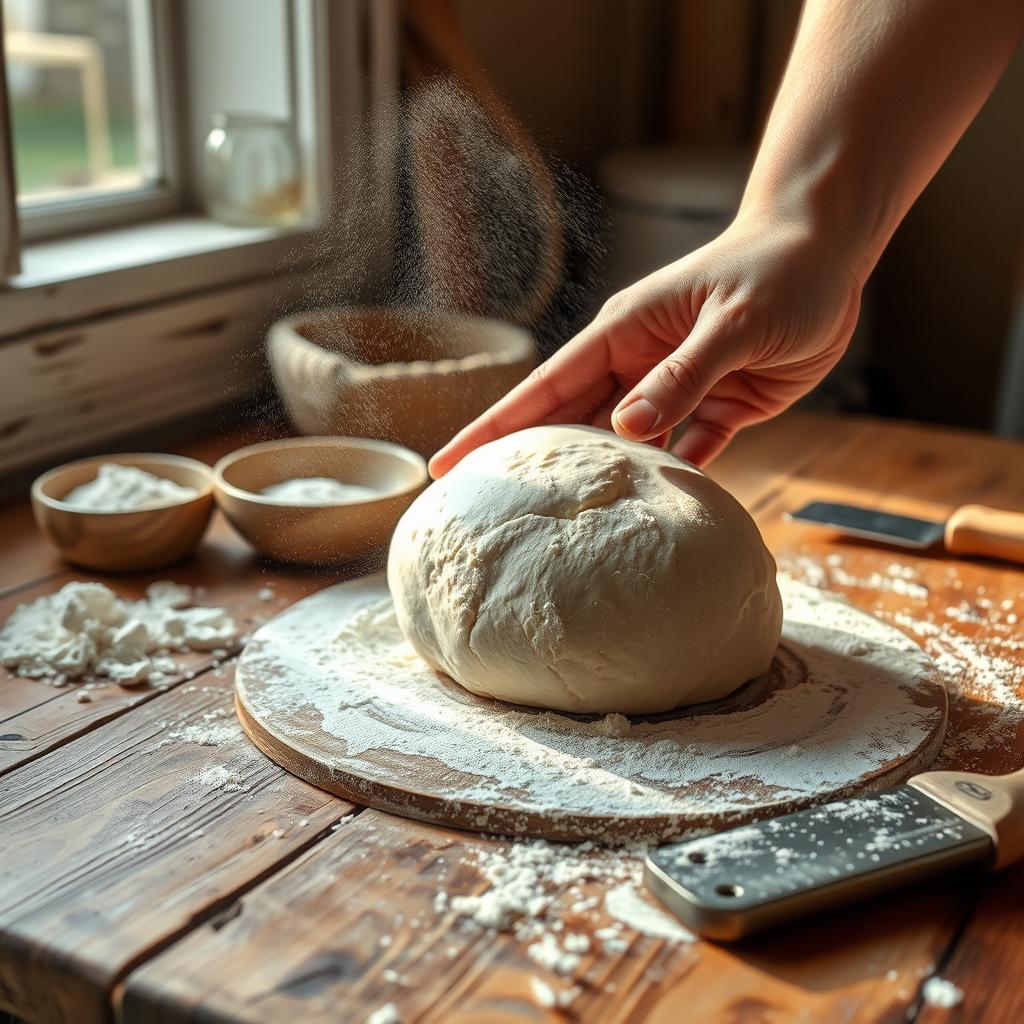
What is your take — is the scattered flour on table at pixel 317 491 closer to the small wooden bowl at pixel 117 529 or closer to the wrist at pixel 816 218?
the small wooden bowl at pixel 117 529

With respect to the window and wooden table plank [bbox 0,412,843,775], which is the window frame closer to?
the window

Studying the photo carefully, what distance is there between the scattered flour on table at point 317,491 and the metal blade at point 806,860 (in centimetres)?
63

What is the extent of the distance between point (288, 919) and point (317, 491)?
0.66 meters

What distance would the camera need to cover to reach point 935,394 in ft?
10.2

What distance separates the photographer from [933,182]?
2.92 m

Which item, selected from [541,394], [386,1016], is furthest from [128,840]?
[541,394]

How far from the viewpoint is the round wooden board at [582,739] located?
833mm

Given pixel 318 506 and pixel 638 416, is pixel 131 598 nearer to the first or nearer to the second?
pixel 318 506

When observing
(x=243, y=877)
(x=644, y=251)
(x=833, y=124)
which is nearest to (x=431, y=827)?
(x=243, y=877)

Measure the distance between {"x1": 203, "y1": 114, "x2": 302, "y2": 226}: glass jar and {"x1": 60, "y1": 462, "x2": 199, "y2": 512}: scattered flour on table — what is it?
659mm

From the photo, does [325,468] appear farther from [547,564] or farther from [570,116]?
[570,116]

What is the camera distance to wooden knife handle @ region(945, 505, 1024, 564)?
1358mm

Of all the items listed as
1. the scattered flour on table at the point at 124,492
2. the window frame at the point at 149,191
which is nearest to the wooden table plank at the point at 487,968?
the scattered flour on table at the point at 124,492

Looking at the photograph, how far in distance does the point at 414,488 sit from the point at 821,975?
2.37ft
